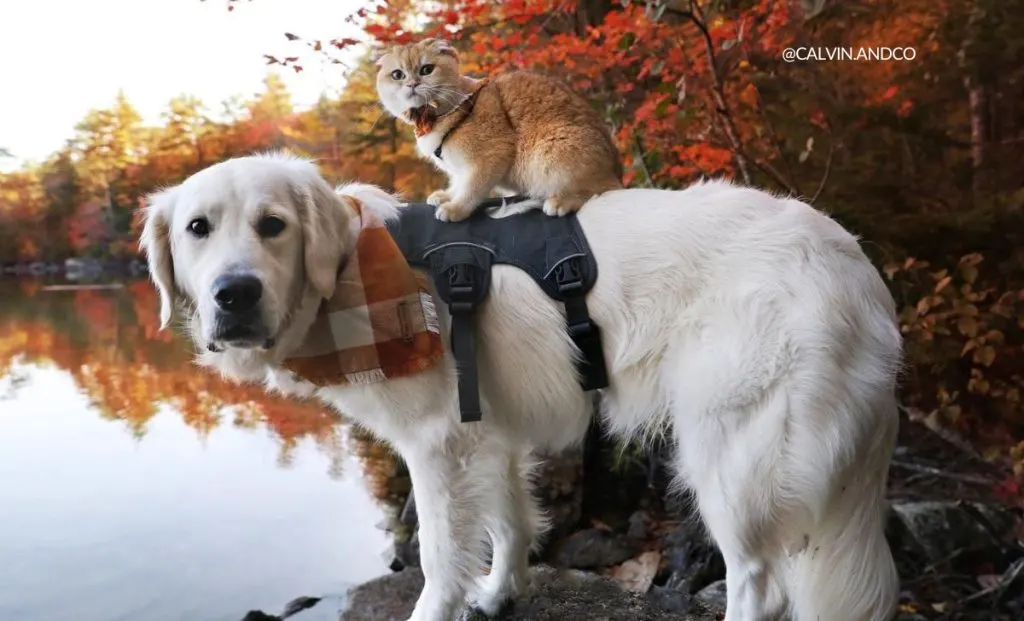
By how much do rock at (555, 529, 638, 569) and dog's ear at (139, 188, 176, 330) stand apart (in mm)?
2410

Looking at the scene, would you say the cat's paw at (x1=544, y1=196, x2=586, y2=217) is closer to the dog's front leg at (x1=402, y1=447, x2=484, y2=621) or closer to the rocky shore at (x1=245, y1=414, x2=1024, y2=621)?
the dog's front leg at (x1=402, y1=447, x2=484, y2=621)

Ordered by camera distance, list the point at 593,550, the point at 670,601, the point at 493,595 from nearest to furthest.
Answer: the point at 493,595
the point at 670,601
the point at 593,550

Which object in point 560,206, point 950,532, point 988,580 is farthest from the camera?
point 950,532

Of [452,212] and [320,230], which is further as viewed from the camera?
[452,212]

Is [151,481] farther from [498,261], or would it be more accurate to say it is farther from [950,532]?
[950,532]

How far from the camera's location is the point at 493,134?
1.83 m

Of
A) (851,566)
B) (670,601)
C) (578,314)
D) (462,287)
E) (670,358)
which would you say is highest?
(462,287)

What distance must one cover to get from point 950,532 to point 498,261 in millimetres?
2416

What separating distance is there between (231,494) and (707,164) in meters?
3.08

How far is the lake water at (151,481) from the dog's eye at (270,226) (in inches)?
68.9

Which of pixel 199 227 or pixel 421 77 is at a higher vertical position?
pixel 421 77

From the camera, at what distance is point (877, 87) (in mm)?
3498

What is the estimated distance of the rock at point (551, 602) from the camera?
216 centimetres

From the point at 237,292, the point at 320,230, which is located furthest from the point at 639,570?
the point at 237,292
